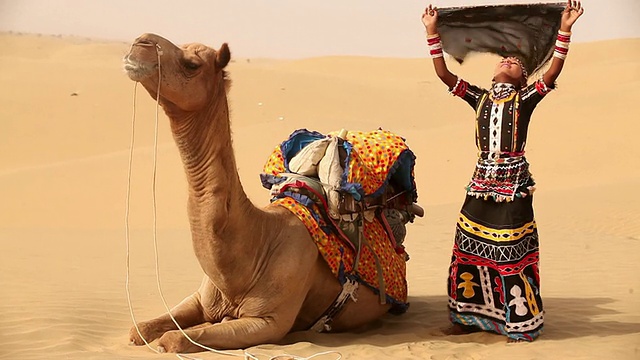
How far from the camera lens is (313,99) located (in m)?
34.2

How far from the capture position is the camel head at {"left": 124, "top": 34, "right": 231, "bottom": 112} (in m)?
5.10

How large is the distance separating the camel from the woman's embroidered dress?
114 centimetres

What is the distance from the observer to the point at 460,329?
6.91 meters

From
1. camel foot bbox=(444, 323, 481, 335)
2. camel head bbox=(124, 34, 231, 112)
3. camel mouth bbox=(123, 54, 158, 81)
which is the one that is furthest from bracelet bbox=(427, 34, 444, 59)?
camel mouth bbox=(123, 54, 158, 81)

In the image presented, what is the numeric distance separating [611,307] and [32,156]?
20.3 m

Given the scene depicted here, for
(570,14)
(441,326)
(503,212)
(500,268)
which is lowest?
(441,326)

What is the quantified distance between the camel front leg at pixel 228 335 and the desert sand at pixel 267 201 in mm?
89

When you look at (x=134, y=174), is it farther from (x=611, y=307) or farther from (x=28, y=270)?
(x=611, y=307)

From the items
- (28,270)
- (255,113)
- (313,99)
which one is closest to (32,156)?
(255,113)

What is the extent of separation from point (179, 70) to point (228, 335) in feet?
5.82

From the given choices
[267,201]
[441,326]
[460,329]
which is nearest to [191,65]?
[460,329]

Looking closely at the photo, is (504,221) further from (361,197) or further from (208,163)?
(208,163)

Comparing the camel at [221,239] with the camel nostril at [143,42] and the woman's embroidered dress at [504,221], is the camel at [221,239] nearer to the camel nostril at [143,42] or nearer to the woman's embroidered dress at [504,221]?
the camel nostril at [143,42]

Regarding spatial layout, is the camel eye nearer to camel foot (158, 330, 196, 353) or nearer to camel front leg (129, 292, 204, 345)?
camel foot (158, 330, 196, 353)
